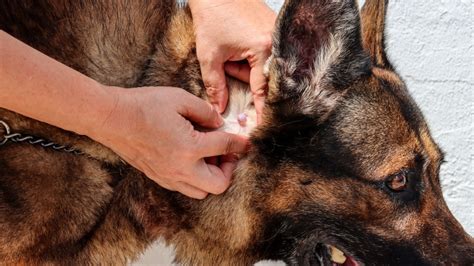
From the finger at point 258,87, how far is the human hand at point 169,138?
141 millimetres

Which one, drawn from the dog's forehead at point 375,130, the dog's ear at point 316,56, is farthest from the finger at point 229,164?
the dog's forehead at point 375,130

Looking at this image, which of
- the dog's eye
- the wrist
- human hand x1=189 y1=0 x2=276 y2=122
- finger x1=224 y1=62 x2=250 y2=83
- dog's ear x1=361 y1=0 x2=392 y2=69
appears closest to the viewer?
the wrist

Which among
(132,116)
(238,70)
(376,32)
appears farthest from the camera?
(376,32)

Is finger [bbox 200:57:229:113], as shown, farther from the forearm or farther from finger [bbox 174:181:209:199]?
the forearm

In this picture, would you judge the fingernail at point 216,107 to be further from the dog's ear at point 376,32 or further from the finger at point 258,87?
the dog's ear at point 376,32

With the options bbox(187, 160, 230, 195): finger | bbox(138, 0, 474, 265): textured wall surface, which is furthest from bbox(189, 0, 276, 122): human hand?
bbox(138, 0, 474, 265): textured wall surface

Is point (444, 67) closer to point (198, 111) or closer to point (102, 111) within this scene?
point (198, 111)

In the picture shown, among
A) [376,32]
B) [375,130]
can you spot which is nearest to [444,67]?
[376,32]

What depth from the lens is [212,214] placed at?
227 centimetres

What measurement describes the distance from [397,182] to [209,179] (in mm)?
643

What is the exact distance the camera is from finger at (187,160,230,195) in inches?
81.3

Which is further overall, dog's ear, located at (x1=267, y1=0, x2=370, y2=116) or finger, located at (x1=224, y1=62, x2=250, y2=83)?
finger, located at (x1=224, y1=62, x2=250, y2=83)

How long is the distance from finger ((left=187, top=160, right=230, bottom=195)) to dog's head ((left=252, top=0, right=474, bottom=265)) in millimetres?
146

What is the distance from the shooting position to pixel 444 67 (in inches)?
149
